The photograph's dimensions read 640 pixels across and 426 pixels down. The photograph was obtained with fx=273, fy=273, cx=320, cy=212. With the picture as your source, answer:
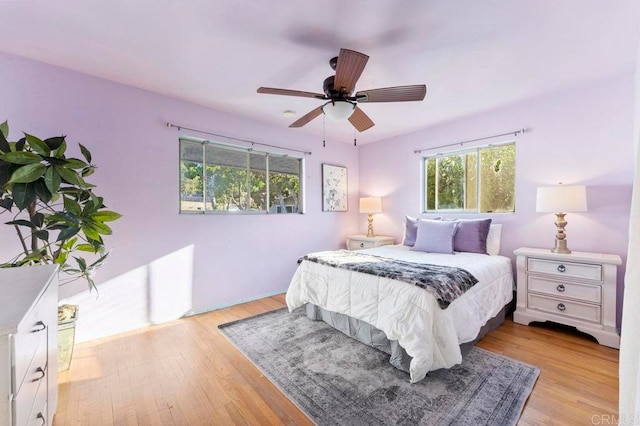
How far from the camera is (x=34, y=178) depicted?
4.72 ft

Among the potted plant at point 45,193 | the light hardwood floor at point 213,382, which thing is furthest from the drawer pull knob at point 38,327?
the light hardwood floor at point 213,382

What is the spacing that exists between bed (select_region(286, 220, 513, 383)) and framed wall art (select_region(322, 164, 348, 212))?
5.23ft

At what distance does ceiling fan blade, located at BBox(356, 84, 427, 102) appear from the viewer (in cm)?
193

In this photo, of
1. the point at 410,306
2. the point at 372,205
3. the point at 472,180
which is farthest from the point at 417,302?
the point at 372,205

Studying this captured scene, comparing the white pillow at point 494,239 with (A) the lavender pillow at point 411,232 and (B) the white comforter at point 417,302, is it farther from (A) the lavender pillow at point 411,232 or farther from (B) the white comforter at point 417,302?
(A) the lavender pillow at point 411,232

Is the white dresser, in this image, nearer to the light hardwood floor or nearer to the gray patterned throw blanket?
the light hardwood floor

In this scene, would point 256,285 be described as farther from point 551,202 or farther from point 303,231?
point 551,202

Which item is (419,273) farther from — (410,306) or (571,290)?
(571,290)

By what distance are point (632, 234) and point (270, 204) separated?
11.5ft

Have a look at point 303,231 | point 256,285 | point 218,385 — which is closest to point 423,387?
point 218,385

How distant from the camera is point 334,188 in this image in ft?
15.0

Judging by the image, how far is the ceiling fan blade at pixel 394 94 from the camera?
1935mm

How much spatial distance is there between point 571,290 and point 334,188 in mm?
3131

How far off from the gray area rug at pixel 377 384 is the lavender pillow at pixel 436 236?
113 centimetres
